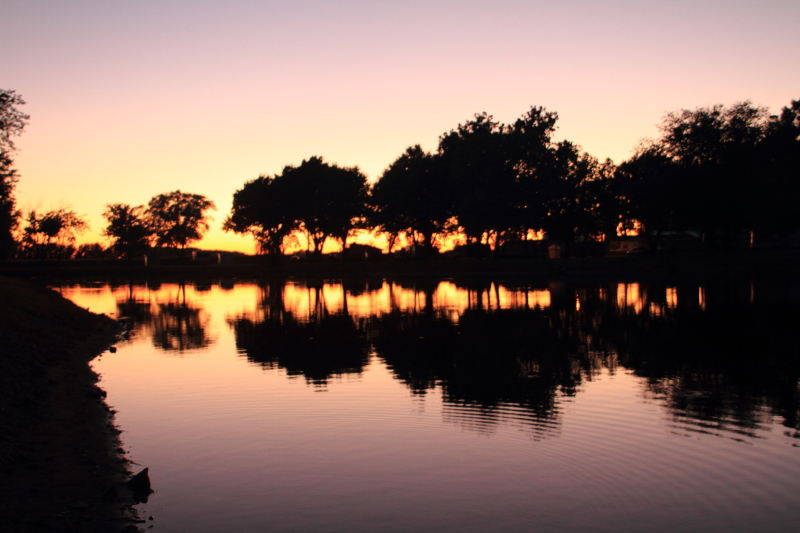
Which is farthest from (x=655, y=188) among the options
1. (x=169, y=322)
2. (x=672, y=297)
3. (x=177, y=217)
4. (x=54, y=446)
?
(x=177, y=217)

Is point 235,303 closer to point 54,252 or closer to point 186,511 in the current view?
point 186,511

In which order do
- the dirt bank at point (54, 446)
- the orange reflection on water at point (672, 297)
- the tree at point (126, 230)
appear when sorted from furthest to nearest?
the tree at point (126, 230) < the orange reflection on water at point (672, 297) < the dirt bank at point (54, 446)

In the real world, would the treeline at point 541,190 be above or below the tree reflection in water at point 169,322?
above

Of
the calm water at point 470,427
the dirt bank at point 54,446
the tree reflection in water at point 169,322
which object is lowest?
the tree reflection in water at point 169,322

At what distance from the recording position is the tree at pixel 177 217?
153 metres

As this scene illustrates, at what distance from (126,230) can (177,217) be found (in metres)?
14.1

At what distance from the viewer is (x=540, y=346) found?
20609 mm

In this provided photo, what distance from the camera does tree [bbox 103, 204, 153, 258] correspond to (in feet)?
465

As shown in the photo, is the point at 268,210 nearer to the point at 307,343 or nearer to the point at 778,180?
the point at 778,180

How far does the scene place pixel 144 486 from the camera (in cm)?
879

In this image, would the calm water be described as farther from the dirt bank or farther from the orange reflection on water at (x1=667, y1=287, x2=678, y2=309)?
the orange reflection on water at (x1=667, y1=287, x2=678, y2=309)

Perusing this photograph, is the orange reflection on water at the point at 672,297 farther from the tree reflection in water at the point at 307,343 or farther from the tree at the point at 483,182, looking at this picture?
the tree at the point at 483,182

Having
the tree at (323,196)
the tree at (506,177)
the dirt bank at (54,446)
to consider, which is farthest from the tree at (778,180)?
the dirt bank at (54,446)

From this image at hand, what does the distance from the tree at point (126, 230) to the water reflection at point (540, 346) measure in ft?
356
